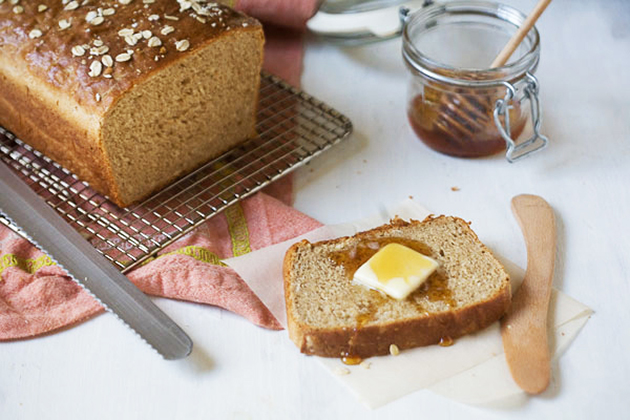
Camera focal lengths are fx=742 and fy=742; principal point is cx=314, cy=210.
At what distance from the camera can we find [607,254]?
7.61ft

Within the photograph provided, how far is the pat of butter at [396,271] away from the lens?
2.00m

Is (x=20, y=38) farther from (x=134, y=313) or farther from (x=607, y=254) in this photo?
(x=607, y=254)

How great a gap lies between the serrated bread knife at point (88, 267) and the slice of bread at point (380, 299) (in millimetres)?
338

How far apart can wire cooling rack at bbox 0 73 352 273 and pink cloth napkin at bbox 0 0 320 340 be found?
60 millimetres

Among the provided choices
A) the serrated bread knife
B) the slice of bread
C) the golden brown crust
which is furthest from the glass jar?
the serrated bread knife

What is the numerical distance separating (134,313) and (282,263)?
0.47m

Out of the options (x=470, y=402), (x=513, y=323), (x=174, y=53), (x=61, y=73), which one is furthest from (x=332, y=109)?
(x=470, y=402)

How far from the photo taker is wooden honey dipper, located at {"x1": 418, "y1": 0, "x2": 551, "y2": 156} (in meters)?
2.57

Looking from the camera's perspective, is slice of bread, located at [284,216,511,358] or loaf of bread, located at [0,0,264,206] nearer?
slice of bread, located at [284,216,511,358]

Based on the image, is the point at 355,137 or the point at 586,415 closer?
the point at 586,415

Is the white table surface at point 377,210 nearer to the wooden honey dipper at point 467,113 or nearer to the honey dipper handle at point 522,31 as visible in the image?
the wooden honey dipper at point 467,113

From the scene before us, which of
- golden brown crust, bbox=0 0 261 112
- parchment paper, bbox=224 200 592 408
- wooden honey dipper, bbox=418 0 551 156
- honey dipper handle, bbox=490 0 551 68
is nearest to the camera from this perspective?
parchment paper, bbox=224 200 592 408

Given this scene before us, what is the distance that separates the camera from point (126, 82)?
2.29 meters

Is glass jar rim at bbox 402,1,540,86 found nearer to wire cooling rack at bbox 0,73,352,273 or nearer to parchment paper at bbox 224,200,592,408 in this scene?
wire cooling rack at bbox 0,73,352,273
